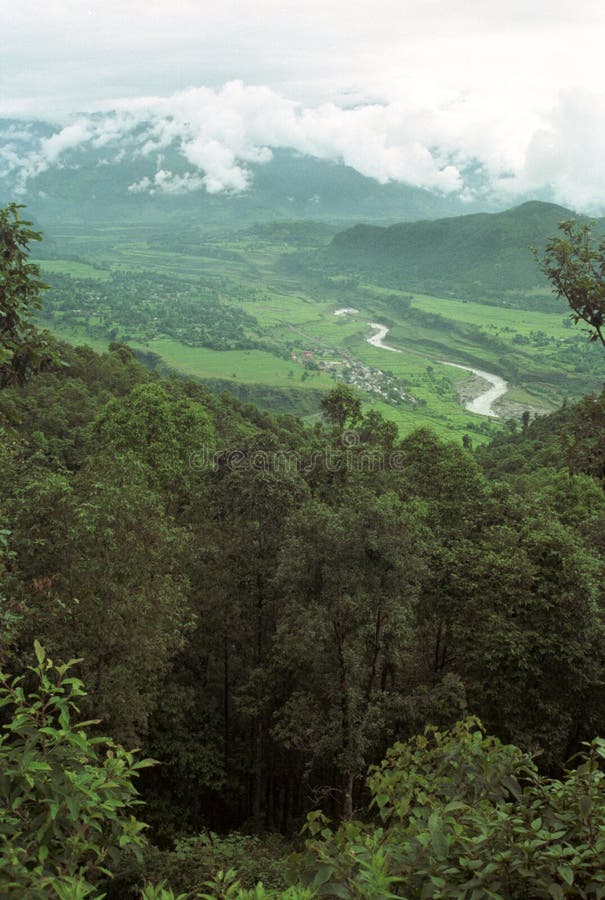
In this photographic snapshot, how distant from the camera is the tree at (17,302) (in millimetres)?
7773

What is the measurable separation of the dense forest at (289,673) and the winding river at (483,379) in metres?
84.5

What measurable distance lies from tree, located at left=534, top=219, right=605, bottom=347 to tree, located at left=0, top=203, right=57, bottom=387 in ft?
20.2

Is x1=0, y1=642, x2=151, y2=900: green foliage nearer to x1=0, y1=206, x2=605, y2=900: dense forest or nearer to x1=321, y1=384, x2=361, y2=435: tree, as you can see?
x1=0, y1=206, x2=605, y2=900: dense forest

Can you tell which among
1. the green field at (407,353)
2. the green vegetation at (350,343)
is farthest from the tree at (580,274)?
the green vegetation at (350,343)

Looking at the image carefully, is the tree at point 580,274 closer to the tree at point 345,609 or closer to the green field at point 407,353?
the tree at point 345,609

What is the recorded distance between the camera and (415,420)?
91.0 meters

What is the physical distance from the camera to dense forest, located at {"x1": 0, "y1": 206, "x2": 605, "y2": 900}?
3.87 meters

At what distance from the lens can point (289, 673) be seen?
17000 millimetres

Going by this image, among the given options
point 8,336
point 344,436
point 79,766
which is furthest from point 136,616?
point 344,436

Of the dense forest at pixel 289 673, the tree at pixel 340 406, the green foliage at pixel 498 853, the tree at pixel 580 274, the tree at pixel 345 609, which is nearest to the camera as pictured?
the green foliage at pixel 498 853

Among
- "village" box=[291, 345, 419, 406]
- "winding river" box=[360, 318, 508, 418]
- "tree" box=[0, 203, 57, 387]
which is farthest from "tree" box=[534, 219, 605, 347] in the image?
"winding river" box=[360, 318, 508, 418]

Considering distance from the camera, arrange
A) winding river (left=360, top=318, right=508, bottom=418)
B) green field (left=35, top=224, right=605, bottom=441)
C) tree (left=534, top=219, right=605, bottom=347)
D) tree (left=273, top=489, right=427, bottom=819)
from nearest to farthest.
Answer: tree (left=534, top=219, right=605, bottom=347)
tree (left=273, top=489, right=427, bottom=819)
winding river (left=360, top=318, right=508, bottom=418)
green field (left=35, top=224, right=605, bottom=441)

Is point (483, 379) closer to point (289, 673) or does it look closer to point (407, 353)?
point (407, 353)

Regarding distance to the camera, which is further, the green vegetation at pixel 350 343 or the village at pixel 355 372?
the green vegetation at pixel 350 343
